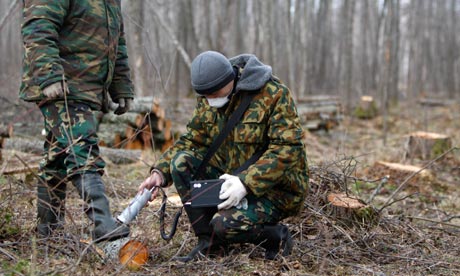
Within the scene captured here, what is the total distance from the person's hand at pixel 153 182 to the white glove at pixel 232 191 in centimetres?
44

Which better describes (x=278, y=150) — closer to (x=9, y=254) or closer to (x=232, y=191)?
(x=232, y=191)

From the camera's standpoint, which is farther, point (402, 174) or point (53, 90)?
point (402, 174)

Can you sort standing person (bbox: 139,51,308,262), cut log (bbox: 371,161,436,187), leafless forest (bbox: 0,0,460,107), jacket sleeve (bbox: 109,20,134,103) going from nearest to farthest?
standing person (bbox: 139,51,308,262)
jacket sleeve (bbox: 109,20,134,103)
cut log (bbox: 371,161,436,187)
leafless forest (bbox: 0,0,460,107)

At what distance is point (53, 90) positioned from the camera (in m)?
3.30

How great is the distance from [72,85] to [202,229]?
3.96 feet

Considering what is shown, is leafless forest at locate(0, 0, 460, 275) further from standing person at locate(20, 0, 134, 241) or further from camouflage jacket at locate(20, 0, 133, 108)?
camouflage jacket at locate(20, 0, 133, 108)

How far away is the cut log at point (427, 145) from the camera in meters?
8.76

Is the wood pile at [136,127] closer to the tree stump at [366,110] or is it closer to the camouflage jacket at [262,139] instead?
the camouflage jacket at [262,139]

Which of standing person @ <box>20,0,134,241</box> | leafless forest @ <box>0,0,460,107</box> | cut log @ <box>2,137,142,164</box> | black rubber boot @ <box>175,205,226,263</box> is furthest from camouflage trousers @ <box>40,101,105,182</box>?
leafless forest @ <box>0,0,460,107</box>

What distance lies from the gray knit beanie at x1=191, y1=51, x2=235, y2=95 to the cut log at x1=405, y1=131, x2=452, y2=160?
20.3 ft

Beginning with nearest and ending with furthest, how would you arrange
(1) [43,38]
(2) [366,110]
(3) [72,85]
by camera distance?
(1) [43,38] < (3) [72,85] < (2) [366,110]

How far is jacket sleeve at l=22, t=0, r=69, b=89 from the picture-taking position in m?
3.31

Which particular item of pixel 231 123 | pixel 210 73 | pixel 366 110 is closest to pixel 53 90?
pixel 210 73

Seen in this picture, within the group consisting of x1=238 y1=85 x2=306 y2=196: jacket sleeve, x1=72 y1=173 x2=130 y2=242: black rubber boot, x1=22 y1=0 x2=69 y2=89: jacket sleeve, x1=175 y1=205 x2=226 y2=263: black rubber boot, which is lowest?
x1=175 y1=205 x2=226 y2=263: black rubber boot
